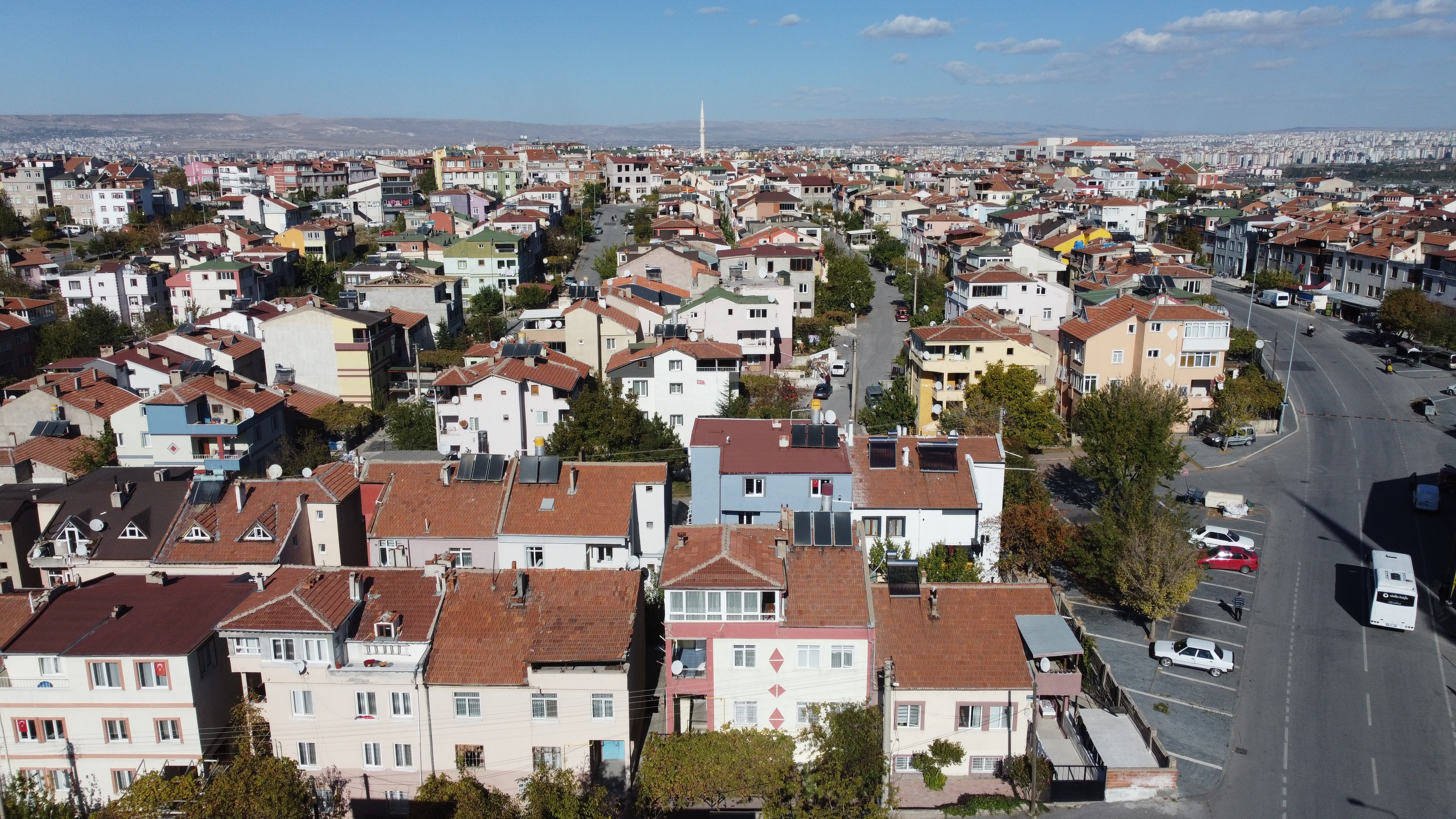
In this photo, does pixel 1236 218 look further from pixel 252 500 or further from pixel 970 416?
pixel 252 500

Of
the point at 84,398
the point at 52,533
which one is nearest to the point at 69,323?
the point at 84,398

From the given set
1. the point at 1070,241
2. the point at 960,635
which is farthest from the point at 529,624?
the point at 1070,241

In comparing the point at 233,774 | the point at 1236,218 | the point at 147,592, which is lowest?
the point at 233,774

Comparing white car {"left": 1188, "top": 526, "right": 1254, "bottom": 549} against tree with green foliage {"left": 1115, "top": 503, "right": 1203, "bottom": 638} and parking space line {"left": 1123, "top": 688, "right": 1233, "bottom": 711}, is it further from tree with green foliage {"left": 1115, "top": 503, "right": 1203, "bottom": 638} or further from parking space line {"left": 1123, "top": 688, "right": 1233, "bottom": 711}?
parking space line {"left": 1123, "top": 688, "right": 1233, "bottom": 711}

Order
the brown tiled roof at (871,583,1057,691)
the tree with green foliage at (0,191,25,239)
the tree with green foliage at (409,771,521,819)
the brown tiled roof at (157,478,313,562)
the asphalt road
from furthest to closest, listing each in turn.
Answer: the tree with green foliage at (0,191,25,239)
the brown tiled roof at (157,478,313,562)
the brown tiled roof at (871,583,1057,691)
the asphalt road
the tree with green foliage at (409,771,521,819)

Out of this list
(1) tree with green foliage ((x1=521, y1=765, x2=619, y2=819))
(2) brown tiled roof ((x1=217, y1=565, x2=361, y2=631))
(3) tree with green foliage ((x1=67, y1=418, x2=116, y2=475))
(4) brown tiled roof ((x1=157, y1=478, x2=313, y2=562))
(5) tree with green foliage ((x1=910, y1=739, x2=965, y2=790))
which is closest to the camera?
(1) tree with green foliage ((x1=521, y1=765, x2=619, y2=819))

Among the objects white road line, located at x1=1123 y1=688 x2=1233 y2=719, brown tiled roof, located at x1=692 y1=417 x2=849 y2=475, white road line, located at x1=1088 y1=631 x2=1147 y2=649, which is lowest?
white road line, located at x1=1123 y1=688 x2=1233 y2=719

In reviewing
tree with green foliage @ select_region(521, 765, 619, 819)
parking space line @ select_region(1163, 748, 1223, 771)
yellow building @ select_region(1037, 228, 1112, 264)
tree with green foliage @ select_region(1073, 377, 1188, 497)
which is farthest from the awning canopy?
yellow building @ select_region(1037, 228, 1112, 264)
